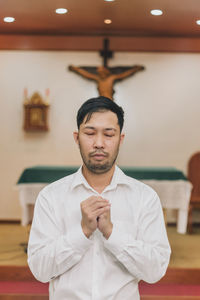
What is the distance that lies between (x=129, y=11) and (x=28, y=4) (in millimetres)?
1212

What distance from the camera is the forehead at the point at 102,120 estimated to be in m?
1.55

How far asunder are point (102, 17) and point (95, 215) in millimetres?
4798

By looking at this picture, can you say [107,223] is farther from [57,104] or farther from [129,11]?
[57,104]

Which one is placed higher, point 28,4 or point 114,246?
point 28,4

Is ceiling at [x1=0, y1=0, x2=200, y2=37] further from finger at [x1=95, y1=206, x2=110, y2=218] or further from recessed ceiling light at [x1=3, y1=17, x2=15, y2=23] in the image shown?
finger at [x1=95, y1=206, x2=110, y2=218]

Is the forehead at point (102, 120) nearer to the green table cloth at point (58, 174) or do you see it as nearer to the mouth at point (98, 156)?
the mouth at point (98, 156)

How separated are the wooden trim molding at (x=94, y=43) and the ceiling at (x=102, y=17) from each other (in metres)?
0.07

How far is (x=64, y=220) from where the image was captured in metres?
1.56

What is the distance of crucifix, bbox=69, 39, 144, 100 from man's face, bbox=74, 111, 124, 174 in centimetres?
488

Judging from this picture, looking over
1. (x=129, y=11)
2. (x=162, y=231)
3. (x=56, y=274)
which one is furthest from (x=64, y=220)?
(x=129, y=11)

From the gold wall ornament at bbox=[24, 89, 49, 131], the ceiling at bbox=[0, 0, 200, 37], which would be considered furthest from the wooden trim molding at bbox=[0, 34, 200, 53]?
the gold wall ornament at bbox=[24, 89, 49, 131]

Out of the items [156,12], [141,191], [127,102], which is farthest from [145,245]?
[127,102]

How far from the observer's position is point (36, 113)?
656 cm

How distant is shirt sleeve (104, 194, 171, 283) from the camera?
56.8 inches
